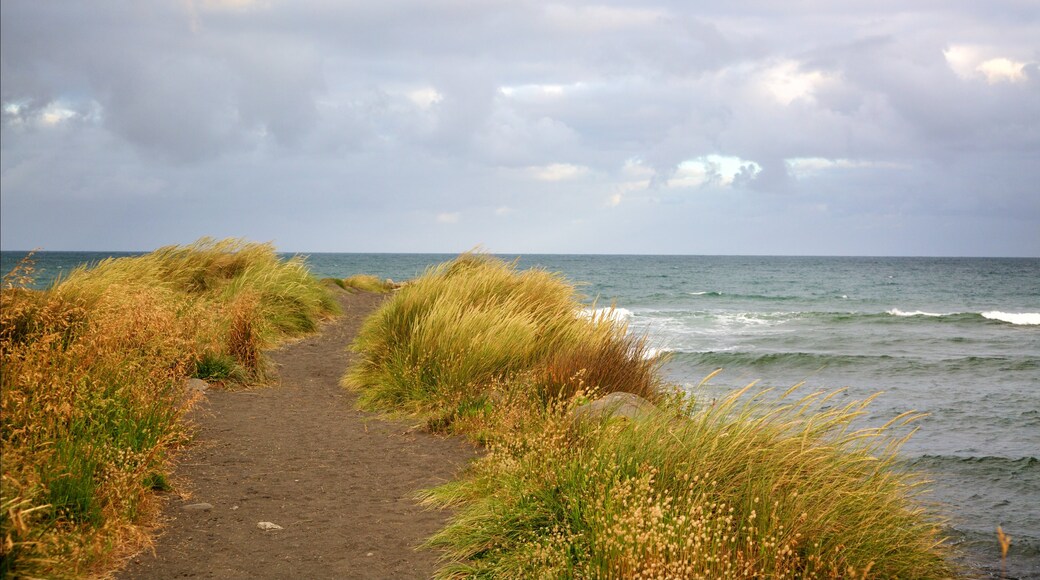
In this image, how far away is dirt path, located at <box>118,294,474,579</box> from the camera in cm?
504

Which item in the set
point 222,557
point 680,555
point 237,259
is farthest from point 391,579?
point 237,259

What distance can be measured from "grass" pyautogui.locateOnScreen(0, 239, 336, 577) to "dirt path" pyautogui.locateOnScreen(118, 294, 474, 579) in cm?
36

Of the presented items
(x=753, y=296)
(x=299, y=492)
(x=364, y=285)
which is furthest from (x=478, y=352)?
(x=753, y=296)

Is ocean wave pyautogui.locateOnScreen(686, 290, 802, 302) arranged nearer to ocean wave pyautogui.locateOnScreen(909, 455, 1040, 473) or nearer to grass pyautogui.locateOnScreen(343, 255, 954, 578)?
ocean wave pyautogui.locateOnScreen(909, 455, 1040, 473)

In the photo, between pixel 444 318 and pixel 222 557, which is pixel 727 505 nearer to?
pixel 222 557

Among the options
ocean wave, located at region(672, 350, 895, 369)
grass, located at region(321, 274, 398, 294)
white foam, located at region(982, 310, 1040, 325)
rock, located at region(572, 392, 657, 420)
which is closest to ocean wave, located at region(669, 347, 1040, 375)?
ocean wave, located at region(672, 350, 895, 369)

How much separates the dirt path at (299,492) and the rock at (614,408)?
4.44ft

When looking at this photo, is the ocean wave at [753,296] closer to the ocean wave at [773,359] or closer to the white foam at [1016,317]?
the white foam at [1016,317]

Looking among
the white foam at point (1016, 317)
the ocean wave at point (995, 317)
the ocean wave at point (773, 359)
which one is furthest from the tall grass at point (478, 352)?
the white foam at point (1016, 317)

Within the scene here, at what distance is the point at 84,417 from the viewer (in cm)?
567

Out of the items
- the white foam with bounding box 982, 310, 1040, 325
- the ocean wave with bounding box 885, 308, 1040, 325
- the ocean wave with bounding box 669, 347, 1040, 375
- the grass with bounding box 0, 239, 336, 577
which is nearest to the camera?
the grass with bounding box 0, 239, 336, 577

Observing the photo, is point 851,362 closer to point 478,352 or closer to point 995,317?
point 478,352

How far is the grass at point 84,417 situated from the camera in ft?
13.9

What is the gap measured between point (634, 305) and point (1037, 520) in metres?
35.4
